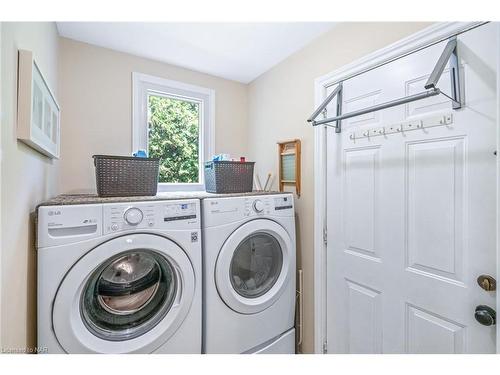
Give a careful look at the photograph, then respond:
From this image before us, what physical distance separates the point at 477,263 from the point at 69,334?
65.0 inches

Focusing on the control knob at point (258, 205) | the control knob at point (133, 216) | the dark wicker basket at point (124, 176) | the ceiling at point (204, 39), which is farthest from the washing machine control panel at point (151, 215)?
the ceiling at point (204, 39)

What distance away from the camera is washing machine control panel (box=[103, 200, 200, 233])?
A: 1.07 m

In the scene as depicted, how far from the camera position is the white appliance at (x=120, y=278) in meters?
0.95

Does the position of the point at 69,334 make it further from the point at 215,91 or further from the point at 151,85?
the point at 215,91

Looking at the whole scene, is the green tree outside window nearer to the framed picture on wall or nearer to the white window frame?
the white window frame

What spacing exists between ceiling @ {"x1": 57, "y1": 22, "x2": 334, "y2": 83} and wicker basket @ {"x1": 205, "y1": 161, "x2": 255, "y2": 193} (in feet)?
2.73

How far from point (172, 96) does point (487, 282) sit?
2.24m

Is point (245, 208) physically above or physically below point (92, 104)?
below

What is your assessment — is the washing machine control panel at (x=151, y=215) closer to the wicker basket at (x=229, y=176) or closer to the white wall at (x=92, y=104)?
the wicker basket at (x=229, y=176)

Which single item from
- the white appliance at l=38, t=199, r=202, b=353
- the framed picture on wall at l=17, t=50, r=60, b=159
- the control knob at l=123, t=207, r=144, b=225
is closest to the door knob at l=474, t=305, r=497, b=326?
the white appliance at l=38, t=199, r=202, b=353

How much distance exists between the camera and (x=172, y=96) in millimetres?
2045

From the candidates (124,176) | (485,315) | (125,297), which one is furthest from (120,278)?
(485,315)

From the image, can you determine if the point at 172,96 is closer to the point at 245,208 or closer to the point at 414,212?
the point at 245,208

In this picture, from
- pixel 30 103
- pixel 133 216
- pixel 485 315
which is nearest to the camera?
pixel 30 103
